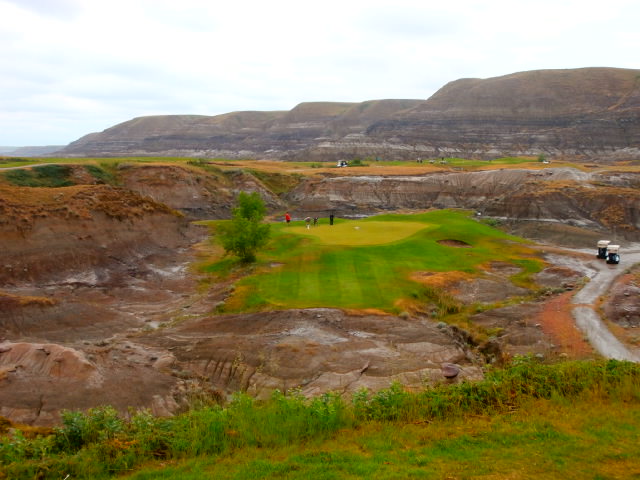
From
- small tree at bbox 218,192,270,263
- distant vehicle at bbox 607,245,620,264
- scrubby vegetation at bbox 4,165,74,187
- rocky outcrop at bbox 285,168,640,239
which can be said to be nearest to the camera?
small tree at bbox 218,192,270,263

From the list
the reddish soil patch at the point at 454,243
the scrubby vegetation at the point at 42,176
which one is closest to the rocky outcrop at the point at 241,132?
the scrubby vegetation at the point at 42,176

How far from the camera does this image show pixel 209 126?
179 metres

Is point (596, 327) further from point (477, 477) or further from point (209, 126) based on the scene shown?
point (209, 126)

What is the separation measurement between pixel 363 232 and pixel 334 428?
30.7 m

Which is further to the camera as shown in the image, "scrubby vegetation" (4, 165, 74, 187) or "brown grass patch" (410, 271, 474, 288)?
"scrubby vegetation" (4, 165, 74, 187)

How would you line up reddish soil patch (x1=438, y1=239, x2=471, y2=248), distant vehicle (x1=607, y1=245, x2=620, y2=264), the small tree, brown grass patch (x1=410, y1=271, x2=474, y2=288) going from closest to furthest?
1. brown grass patch (x1=410, y1=271, x2=474, y2=288)
2. the small tree
3. distant vehicle (x1=607, y1=245, x2=620, y2=264)
4. reddish soil patch (x1=438, y1=239, x2=471, y2=248)

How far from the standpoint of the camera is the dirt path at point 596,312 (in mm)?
16906

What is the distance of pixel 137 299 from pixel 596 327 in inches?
Answer: 903

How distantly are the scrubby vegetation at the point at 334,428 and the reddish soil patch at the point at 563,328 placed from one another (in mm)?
7526

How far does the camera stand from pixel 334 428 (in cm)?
850

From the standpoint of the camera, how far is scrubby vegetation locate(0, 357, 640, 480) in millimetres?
7324

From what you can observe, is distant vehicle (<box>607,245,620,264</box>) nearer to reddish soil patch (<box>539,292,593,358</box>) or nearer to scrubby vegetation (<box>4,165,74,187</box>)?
reddish soil patch (<box>539,292,593,358</box>)

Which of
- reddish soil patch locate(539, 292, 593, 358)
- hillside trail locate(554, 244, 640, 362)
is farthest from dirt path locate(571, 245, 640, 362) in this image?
reddish soil patch locate(539, 292, 593, 358)

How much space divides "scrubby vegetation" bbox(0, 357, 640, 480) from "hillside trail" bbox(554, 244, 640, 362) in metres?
7.95
